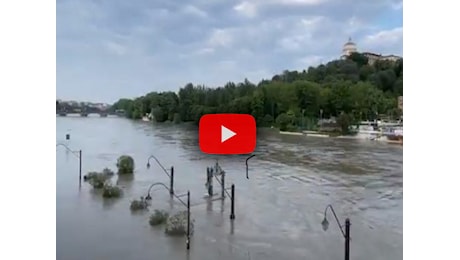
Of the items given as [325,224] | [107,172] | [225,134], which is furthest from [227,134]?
[325,224]

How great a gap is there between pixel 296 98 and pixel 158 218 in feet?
3.19

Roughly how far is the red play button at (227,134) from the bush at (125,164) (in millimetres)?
601

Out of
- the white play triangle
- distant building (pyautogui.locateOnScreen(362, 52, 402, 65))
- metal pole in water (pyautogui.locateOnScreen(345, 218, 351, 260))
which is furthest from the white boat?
the white play triangle

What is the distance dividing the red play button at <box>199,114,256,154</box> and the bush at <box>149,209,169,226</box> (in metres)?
0.73

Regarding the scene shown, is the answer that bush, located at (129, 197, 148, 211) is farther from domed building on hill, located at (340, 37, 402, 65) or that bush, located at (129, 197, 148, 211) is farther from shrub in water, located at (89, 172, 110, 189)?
domed building on hill, located at (340, 37, 402, 65)

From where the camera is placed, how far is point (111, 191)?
1.91 metres

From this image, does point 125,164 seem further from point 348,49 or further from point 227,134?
point 348,49

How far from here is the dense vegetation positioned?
62.7 inches

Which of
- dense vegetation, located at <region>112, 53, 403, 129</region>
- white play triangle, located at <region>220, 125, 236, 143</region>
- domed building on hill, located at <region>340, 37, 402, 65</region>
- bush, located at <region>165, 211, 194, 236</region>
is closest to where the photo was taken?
white play triangle, located at <region>220, 125, 236, 143</region>

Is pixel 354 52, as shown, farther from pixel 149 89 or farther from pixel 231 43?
pixel 149 89

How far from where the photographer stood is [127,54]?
163 centimetres
